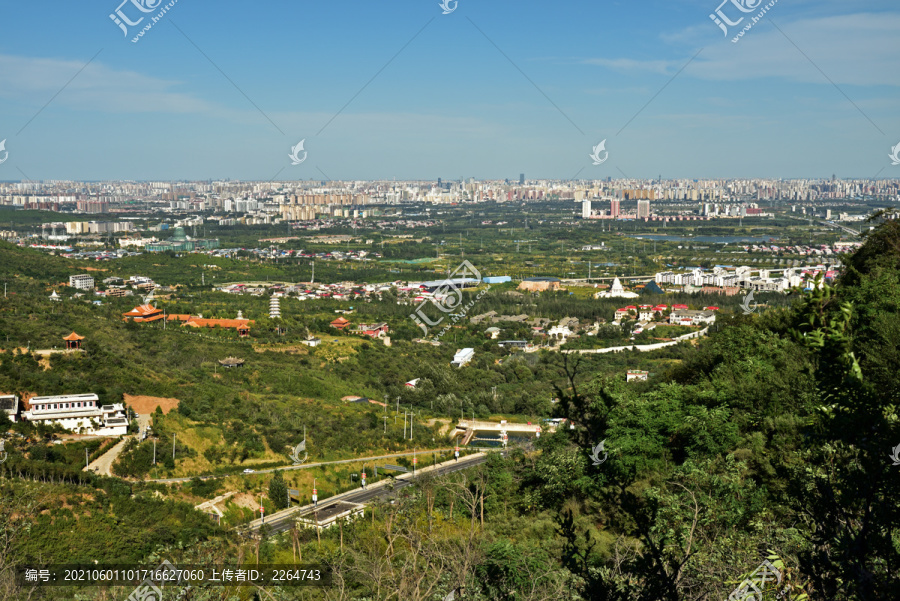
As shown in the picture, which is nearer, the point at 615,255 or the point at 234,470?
the point at 234,470

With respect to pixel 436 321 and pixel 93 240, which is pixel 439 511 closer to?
pixel 436 321

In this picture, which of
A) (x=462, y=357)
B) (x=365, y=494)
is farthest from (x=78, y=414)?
(x=462, y=357)

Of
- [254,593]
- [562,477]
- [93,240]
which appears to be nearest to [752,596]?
[254,593]

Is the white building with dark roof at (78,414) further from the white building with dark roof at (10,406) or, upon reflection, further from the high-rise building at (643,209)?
the high-rise building at (643,209)

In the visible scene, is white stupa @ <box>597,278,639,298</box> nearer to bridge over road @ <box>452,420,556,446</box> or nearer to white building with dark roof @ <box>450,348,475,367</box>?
white building with dark roof @ <box>450,348,475,367</box>

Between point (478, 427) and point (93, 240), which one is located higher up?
point (93, 240)

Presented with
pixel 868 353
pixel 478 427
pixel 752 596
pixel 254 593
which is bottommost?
pixel 478 427

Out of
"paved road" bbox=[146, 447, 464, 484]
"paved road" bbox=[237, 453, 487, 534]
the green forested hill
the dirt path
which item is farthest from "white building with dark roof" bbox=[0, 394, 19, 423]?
"paved road" bbox=[237, 453, 487, 534]

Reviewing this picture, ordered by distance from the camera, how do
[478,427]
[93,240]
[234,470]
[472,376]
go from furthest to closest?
[93,240] → [472,376] → [478,427] → [234,470]

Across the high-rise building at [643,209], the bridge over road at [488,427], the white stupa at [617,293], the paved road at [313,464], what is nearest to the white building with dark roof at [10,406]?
the paved road at [313,464]

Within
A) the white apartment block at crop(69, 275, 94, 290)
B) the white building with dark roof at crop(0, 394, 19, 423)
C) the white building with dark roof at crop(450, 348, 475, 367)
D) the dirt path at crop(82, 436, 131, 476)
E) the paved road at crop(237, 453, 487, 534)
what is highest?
the white apartment block at crop(69, 275, 94, 290)
